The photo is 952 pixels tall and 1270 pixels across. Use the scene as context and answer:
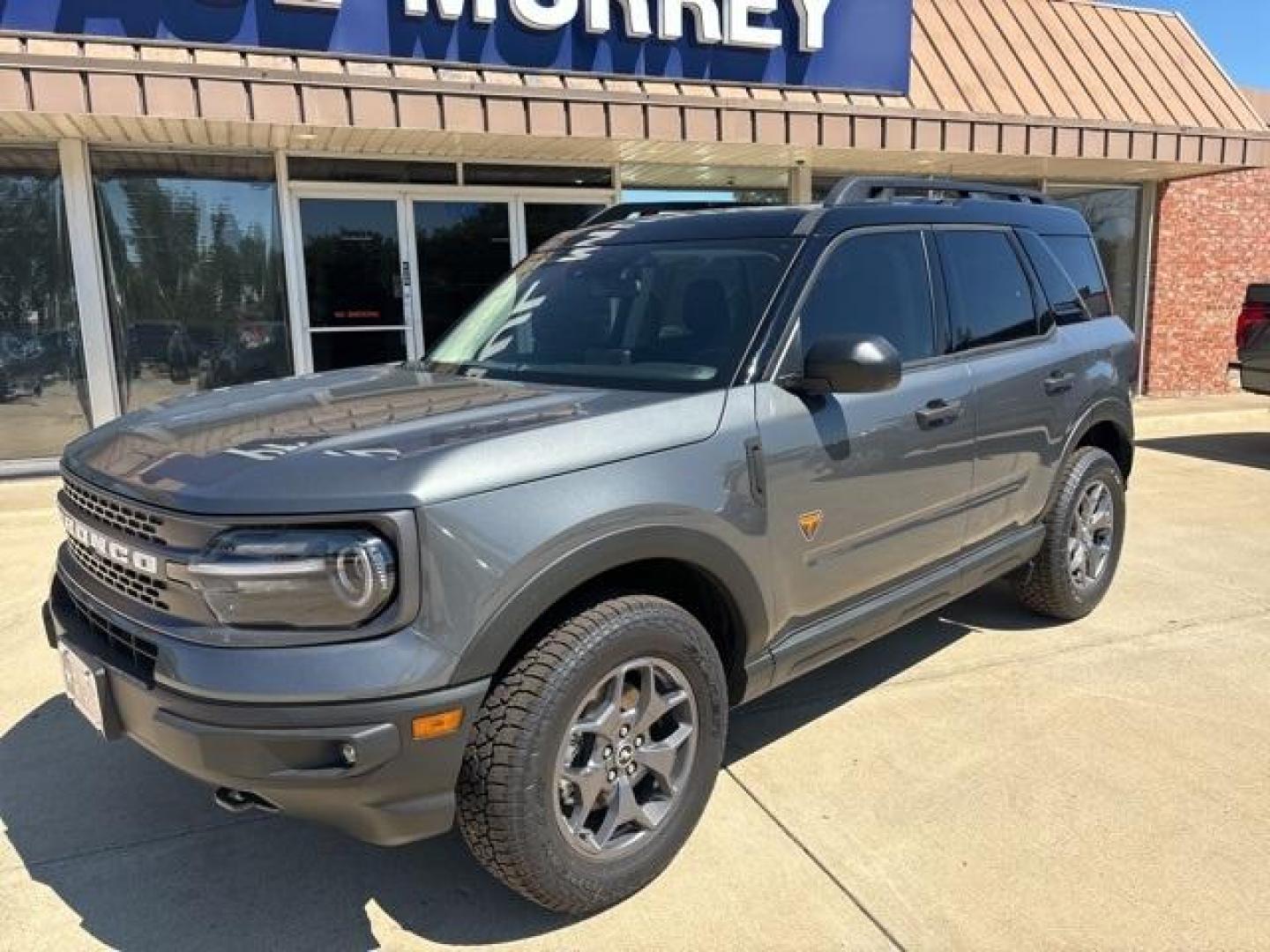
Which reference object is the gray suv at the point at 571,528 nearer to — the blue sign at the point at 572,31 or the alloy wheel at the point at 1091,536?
the alloy wheel at the point at 1091,536

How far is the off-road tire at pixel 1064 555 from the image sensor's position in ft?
14.5

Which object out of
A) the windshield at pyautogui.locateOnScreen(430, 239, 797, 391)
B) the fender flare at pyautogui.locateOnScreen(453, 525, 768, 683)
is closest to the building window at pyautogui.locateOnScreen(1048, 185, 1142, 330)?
the windshield at pyautogui.locateOnScreen(430, 239, 797, 391)

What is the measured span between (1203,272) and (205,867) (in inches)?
562

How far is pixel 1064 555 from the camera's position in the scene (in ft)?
14.7

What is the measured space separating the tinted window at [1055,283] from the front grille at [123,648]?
382cm

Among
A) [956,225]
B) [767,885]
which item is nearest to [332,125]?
[956,225]

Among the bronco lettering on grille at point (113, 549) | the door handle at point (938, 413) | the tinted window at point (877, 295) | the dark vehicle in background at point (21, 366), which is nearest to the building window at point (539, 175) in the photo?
the dark vehicle in background at point (21, 366)

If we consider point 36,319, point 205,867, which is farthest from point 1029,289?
point 36,319

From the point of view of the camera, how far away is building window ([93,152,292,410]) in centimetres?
857

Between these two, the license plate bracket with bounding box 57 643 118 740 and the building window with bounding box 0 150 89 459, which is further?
the building window with bounding box 0 150 89 459

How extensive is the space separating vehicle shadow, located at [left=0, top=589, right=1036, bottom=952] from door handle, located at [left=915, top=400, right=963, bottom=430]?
123 cm

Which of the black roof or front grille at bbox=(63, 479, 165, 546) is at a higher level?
the black roof

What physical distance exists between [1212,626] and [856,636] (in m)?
2.46

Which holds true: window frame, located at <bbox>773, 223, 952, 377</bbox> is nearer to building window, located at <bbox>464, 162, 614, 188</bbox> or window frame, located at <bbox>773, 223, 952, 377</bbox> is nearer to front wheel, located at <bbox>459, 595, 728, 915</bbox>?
front wheel, located at <bbox>459, 595, 728, 915</bbox>
